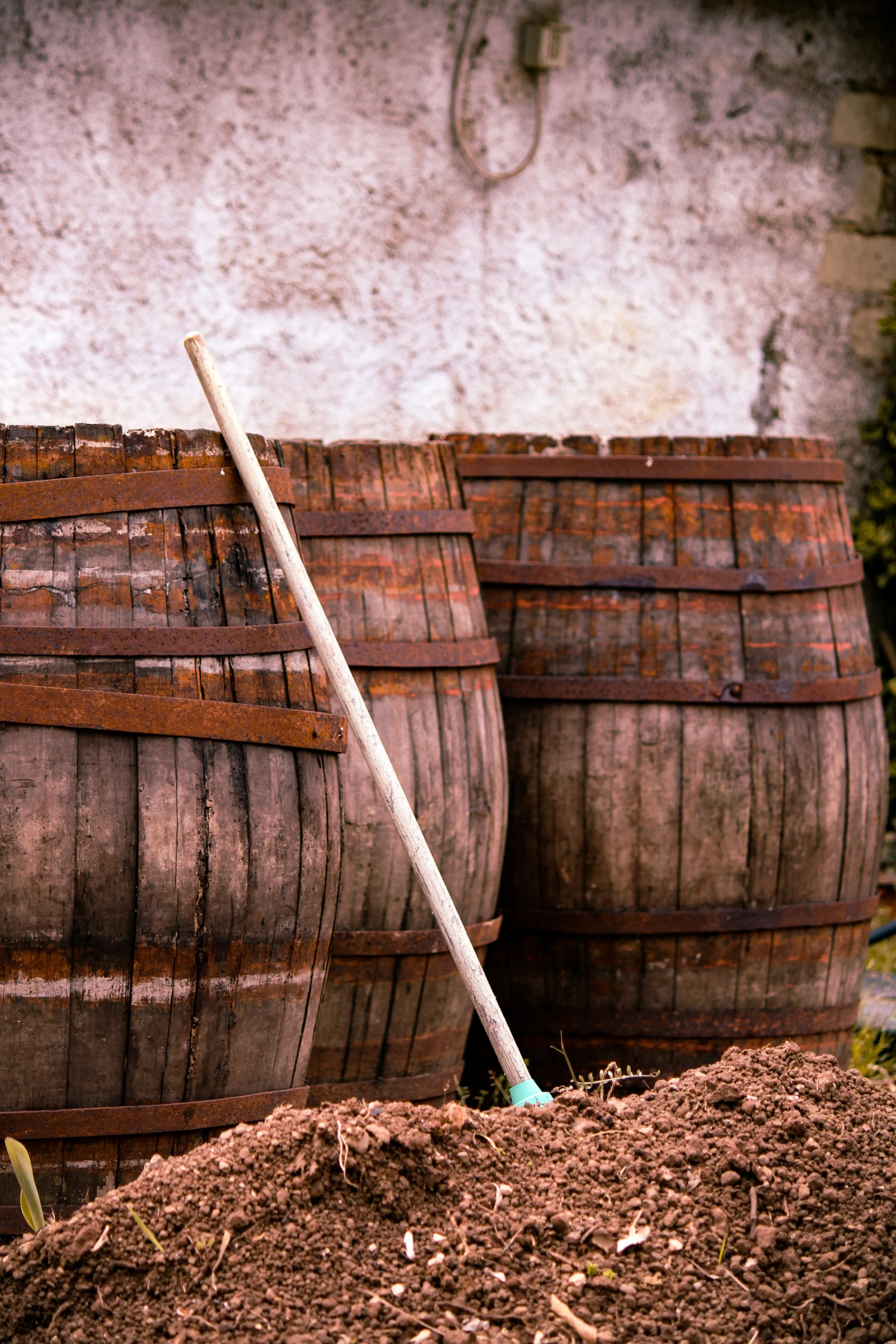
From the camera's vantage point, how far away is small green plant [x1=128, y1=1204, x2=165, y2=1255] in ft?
5.00

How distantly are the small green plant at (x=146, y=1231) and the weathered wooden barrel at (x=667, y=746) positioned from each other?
51.0 inches

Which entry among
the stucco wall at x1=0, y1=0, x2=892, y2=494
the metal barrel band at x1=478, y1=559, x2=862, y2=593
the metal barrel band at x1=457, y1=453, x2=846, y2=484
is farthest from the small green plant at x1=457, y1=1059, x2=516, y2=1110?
the stucco wall at x1=0, y1=0, x2=892, y2=494

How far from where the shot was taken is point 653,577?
267 centimetres

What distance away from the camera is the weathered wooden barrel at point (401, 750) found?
2367 millimetres

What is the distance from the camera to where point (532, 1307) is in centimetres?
150

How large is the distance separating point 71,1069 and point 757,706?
149 centimetres

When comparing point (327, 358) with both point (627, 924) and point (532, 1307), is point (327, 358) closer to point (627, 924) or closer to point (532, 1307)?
point (627, 924)

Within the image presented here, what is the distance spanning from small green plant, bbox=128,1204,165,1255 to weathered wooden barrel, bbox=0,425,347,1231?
0.86 ft

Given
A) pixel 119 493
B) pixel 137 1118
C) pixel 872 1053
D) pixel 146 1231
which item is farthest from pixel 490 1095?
pixel 119 493

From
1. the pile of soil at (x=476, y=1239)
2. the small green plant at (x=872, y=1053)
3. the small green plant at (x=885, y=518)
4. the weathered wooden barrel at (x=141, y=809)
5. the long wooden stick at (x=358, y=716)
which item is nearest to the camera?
the pile of soil at (x=476, y=1239)

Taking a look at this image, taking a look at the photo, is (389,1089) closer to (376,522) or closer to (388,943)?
(388,943)

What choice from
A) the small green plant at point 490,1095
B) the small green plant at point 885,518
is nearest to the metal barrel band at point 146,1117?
the small green plant at point 490,1095

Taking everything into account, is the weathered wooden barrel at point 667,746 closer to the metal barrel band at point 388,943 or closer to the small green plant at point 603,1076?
the small green plant at point 603,1076

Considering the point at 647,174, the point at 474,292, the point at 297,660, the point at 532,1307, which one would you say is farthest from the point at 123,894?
the point at 647,174
